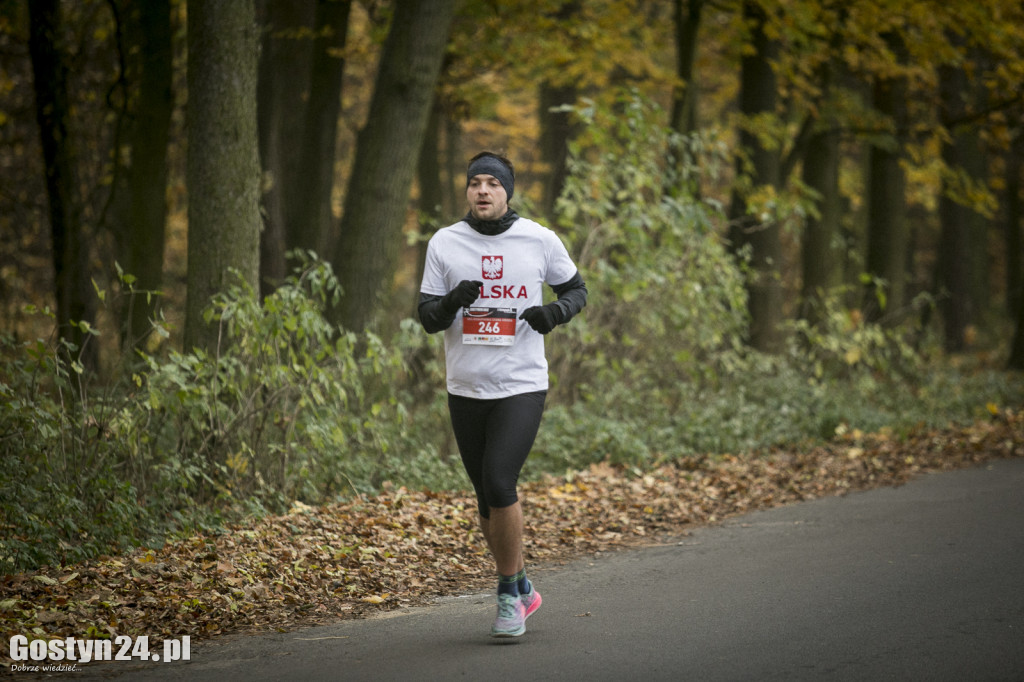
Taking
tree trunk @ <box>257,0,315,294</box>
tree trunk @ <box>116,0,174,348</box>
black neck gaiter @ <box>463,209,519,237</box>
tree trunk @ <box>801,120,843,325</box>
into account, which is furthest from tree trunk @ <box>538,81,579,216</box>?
black neck gaiter @ <box>463,209,519,237</box>

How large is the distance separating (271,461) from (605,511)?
273 cm

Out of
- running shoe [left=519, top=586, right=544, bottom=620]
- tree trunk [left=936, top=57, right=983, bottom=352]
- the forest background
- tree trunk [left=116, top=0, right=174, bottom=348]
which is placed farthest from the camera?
tree trunk [left=936, top=57, right=983, bottom=352]

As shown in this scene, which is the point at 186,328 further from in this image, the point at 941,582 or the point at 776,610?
the point at 941,582

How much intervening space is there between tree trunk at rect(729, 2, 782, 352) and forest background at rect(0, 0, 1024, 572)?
0.05 metres

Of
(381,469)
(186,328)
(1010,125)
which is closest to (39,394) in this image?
(186,328)

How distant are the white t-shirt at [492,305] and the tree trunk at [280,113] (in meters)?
7.15

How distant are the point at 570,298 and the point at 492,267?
0.46 meters

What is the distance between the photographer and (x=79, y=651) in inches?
198

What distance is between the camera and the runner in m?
5.20

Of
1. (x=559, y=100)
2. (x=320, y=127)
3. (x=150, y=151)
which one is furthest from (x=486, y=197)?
(x=559, y=100)

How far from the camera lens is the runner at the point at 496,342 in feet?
17.1

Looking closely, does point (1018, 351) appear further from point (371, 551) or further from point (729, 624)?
point (371, 551)

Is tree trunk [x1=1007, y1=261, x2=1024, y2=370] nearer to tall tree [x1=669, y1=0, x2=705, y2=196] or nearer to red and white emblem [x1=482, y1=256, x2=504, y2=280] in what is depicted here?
tall tree [x1=669, y1=0, x2=705, y2=196]

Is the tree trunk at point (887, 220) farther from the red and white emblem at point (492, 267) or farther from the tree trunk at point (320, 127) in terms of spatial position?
the red and white emblem at point (492, 267)
